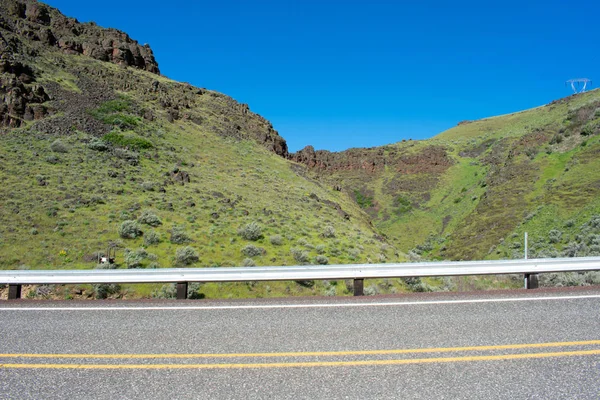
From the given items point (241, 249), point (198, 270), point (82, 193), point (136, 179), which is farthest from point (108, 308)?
point (136, 179)

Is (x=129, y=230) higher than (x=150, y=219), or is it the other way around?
(x=150, y=219)

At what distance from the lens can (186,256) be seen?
65.4 ft

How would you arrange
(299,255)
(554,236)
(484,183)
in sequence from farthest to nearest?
(484,183) < (554,236) < (299,255)

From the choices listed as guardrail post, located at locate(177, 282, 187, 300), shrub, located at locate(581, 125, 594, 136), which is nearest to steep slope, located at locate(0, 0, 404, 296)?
guardrail post, located at locate(177, 282, 187, 300)

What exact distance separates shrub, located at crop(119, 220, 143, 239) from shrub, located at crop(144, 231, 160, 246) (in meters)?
0.55

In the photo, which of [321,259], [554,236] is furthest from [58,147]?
[554,236]

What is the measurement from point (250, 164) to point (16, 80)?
23315mm

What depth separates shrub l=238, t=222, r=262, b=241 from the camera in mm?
23998

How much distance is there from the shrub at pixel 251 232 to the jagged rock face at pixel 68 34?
4424 cm

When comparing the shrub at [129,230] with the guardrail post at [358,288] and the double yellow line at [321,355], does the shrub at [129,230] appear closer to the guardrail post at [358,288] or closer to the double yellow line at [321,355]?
the guardrail post at [358,288]

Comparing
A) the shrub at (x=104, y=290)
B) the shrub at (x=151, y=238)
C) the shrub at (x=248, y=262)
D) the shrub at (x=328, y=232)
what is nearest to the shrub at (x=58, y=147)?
the shrub at (x=151, y=238)

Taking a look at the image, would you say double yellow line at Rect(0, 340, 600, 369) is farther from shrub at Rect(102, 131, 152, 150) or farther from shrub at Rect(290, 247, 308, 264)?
shrub at Rect(102, 131, 152, 150)

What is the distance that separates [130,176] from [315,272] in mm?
26977

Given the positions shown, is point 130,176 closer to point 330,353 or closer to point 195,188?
point 195,188
